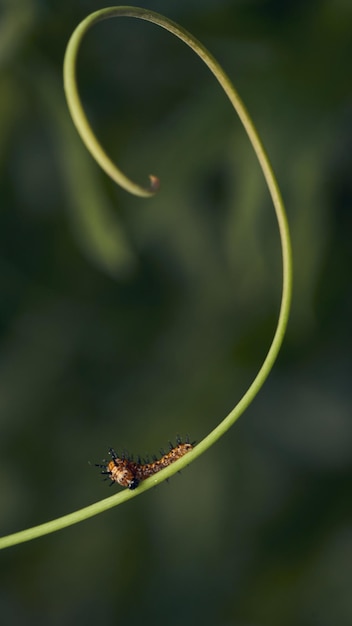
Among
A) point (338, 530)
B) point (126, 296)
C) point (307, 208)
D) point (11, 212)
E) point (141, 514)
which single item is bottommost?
point (338, 530)

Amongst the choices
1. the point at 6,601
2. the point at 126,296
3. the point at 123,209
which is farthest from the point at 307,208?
the point at 6,601

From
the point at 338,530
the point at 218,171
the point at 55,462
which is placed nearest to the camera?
the point at 218,171

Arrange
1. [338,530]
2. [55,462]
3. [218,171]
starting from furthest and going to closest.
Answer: [55,462] → [338,530] → [218,171]

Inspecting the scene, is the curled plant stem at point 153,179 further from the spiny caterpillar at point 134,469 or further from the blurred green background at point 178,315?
the blurred green background at point 178,315

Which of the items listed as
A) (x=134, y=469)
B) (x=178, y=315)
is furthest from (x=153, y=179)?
→ (x=178, y=315)

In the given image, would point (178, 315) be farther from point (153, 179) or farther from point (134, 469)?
point (153, 179)

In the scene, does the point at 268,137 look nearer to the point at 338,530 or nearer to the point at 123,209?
the point at 123,209

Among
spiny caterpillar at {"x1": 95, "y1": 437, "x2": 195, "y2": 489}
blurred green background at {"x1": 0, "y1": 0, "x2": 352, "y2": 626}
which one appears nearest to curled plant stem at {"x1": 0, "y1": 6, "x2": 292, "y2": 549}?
spiny caterpillar at {"x1": 95, "y1": 437, "x2": 195, "y2": 489}

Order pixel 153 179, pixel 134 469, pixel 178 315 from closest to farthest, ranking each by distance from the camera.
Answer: pixel 153 179, pixel 134 469, pixel 178 315

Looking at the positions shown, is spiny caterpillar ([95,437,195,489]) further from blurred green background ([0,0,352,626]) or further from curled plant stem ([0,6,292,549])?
blurred green background ([0,0,352,626])
